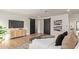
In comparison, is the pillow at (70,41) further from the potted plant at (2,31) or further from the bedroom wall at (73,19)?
the potted plant at (2,31)

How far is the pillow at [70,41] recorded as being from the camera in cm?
164

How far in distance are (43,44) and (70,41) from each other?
1.23 feet

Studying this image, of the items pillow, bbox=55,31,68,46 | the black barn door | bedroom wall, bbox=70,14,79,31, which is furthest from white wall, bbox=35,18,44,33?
bedroom wall, bbox=70,14,79,31

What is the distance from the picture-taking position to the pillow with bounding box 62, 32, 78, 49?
1642 millimetres

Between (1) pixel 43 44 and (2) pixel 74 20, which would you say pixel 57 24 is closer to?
(2) pixel 74 20

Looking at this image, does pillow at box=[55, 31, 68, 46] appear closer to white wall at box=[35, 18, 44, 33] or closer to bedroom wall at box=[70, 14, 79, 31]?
bedroom wall at box=[70, 14, 79, 31]

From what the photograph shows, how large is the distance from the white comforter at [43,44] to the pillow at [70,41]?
9 cm

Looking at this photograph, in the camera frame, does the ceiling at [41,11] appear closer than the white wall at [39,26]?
Yes

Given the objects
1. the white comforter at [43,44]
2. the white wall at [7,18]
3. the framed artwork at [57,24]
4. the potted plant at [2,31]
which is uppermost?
the white wall at [7,18]

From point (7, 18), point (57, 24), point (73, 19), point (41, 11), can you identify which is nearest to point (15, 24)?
point (7, 18)

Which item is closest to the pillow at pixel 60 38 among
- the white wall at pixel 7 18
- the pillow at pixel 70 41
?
the pillow at pixel 70 41
